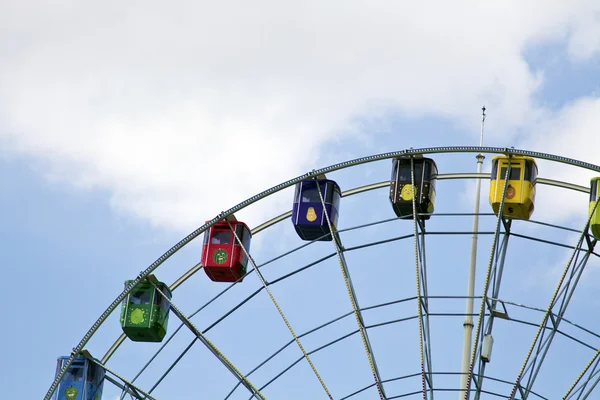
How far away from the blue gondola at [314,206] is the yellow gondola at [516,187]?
10.2ft

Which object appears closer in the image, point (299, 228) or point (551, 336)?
point (551, 336)

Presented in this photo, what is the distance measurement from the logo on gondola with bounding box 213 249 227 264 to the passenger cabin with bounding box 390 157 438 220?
361 centimetres

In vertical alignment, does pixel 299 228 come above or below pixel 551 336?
above

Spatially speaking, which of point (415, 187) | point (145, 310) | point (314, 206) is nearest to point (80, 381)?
point (145, 310)

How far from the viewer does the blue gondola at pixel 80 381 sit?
2620cm

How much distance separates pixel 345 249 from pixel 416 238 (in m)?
1.70

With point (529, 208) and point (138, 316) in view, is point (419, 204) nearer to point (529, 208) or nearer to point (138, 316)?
point (529, 208)

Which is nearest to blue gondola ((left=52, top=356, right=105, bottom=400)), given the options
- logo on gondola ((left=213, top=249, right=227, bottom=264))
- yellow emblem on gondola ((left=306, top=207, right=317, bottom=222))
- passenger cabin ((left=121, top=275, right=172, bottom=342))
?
passenger cabin ((left=121, top=275, right=172, bottom=342))

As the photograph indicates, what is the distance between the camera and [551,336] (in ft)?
78.6

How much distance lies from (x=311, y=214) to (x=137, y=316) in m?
4.12

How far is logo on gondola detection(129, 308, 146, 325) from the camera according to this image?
26344 mm

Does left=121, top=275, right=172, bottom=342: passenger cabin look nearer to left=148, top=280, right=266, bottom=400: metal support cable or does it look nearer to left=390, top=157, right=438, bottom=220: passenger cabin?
left=148, top=280, right=266, bottom=400: metal support cable

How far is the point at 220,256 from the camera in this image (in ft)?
86.5

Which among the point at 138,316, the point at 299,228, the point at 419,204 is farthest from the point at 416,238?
the point at 138,316
